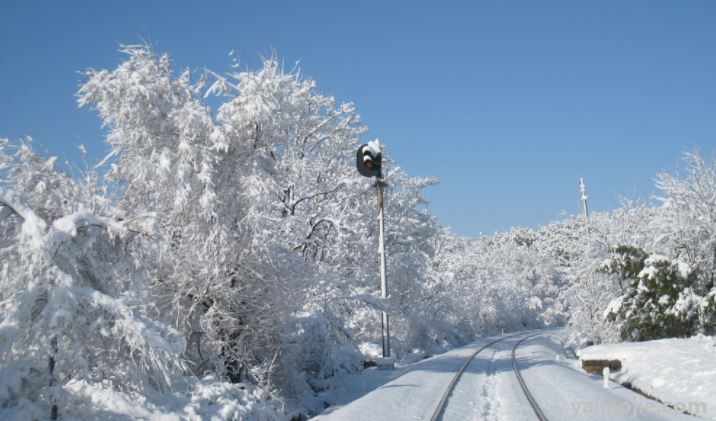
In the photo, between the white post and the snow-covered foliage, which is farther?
the white post

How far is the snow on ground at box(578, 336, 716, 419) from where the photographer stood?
37.6ft

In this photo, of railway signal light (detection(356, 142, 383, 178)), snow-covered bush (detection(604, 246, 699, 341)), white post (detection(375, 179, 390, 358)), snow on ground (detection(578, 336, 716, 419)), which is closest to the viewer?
snow on ground (detection(578, 336, 716, 419))

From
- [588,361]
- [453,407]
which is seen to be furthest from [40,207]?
[588,361]

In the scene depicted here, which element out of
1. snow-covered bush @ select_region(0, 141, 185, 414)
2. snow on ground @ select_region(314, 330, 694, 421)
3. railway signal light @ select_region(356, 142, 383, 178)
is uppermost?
railway signal light @ select_region(356, 142, 383, 178)

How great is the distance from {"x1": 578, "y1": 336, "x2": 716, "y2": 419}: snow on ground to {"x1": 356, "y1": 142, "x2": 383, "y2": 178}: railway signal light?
11.0 meters

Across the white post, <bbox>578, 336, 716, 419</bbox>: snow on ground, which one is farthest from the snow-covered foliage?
<bbox>578, 336, 716, 419</bbox>: snow on ground

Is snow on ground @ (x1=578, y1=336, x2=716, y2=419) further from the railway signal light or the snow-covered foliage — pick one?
the railway signal light

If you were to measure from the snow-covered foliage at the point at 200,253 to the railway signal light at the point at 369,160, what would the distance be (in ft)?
7.65

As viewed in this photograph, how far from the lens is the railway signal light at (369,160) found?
2220cm

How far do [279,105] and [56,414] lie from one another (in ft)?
30.0

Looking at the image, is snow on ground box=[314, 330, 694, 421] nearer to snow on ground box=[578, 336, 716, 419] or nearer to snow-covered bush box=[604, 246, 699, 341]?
snow on ground box=[578, 336, 716, 419]

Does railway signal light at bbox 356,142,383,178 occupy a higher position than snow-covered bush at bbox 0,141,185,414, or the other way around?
railway signal light at bbox 356,142,383,178

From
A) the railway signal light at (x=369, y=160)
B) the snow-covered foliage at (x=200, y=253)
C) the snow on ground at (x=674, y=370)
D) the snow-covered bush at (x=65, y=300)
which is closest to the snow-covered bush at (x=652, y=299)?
the snow-covered foliage at (x=200, y=253)

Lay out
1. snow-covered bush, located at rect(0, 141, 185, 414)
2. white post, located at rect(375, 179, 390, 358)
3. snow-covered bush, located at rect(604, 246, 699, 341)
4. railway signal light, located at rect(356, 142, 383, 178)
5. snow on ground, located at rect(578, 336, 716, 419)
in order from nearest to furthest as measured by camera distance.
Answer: snow-covered bush, located at rect(0, 141, 185, 414), snow on ground, located at rect(578, 336, 716, 419), snow-covered bush, located at rect(604, 246, 699, 341), railway signal light, located at rect(356, 142, 383, 178), white post, located at rect(375, 179, 390, 358)
